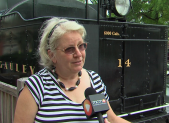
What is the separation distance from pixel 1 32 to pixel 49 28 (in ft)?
10.1

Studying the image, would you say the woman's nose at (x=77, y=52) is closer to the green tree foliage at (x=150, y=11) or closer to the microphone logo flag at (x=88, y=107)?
the microphone logo flag at (x=88, y=107)

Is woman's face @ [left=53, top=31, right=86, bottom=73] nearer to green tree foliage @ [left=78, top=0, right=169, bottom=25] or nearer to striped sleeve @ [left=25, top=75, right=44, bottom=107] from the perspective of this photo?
striped sleeve @ [left=25, top=75, right=44, bottom=107]

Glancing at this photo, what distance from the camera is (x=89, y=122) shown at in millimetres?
1378

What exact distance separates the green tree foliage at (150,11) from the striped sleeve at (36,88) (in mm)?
7889

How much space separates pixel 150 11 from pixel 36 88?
33.1 ft

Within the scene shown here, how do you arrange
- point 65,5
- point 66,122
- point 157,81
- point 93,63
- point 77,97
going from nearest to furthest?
point 66,122 → point 77,97 → point 93,63 → point 65,5 → point 157,81

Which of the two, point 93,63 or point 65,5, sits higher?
point 65,5

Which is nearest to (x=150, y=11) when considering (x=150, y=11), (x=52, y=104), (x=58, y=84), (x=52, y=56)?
(x=150, y=11)

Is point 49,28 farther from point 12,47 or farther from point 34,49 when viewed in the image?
point 12,47

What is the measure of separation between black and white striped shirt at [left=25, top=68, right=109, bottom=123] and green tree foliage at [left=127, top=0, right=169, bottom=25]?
7854 mm

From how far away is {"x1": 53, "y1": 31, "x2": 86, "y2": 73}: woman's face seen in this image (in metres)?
1.40

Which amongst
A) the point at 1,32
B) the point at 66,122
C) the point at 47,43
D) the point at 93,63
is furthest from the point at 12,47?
the point at 66,122

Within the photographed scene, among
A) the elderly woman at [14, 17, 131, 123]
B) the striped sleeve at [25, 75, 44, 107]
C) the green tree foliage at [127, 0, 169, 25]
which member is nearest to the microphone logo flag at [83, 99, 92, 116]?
the elderly woman at [14, 17, 131, 123]

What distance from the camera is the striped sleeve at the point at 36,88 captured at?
1291mm
